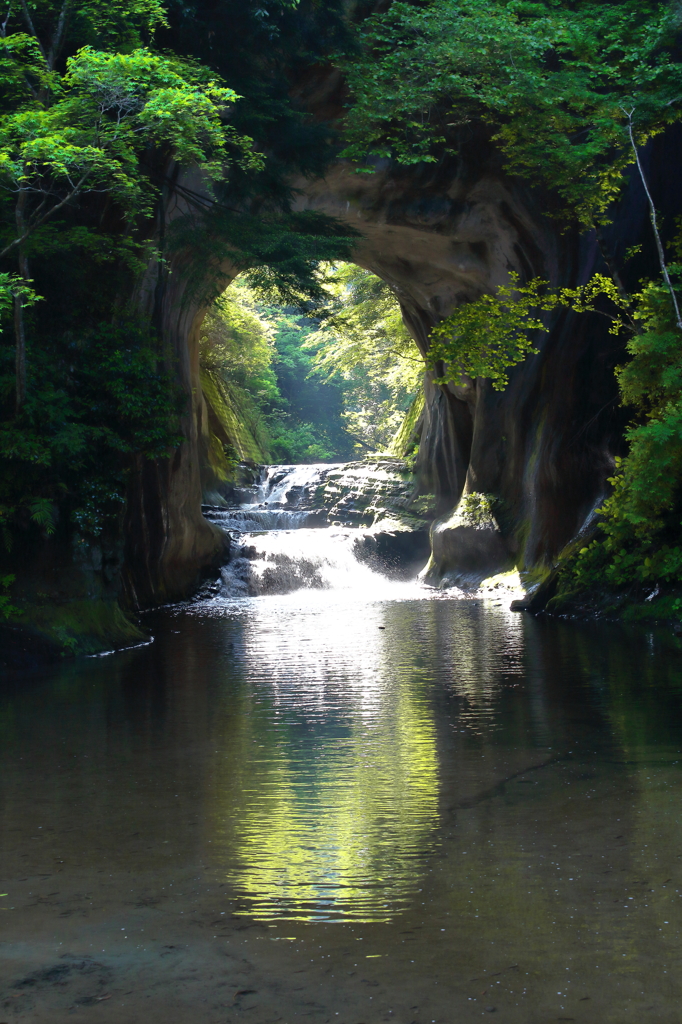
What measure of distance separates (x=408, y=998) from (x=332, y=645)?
8185mm

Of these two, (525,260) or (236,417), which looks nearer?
(525,260)

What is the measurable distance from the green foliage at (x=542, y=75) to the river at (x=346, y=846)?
731cm

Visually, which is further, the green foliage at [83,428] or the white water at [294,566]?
the white water at [294,566]

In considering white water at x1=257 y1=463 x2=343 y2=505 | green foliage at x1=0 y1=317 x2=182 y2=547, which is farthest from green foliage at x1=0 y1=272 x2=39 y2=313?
white water at x1=257 y1=463 x2=343 y2=505

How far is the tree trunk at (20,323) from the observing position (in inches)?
379

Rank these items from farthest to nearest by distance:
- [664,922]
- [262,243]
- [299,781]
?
[262,243], [299,781], [664,922]

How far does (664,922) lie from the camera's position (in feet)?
9.49

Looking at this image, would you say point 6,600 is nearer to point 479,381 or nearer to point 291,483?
point 479,381

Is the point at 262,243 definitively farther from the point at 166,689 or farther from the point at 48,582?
the point at 166,689

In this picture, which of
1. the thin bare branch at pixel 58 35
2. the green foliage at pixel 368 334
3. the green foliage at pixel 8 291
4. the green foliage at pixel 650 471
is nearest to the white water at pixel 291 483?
the green foliage at pixel 368 334

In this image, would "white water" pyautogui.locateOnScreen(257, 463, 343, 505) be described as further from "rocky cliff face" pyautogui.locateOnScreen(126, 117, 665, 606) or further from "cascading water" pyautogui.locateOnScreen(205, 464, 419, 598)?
"rocky cliff face" pyautogui.locateOnScreen(126, 117, 665, 606)

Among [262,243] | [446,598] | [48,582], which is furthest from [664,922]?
[446,598]

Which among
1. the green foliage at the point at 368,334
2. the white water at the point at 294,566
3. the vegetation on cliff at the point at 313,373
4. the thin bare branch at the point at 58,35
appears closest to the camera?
the thin bare branch at the point at 58,35

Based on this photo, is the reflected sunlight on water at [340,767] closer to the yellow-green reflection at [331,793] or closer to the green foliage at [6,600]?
the yellow-green reflection at [331,793]
